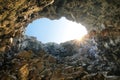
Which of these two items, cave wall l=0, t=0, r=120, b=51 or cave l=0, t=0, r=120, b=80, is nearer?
cave wall l=0, t=0, r=120, b=51

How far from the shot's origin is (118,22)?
22531 mm

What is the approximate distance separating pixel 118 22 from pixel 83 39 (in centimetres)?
557

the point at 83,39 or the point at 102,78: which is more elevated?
the point at 83,39

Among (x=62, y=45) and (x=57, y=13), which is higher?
(x=57, y=13)

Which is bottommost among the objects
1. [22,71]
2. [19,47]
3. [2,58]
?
[22,71]

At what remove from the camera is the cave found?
15.9 metres

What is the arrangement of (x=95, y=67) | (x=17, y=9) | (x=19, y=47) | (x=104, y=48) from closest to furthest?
(x=17, y=9), (x=95, y=67), (x=104, y=48), (x=19, y=47)

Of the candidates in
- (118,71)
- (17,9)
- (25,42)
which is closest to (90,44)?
(118,71)

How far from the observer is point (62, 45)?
29.2 meters

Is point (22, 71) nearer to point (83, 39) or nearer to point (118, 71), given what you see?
point (118, 71)

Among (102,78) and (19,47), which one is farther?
(19,47)

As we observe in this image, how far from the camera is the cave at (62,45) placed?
15924 mm

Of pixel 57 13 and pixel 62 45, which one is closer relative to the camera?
pixel 57 13

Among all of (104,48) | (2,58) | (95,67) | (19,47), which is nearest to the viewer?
(2,58)
